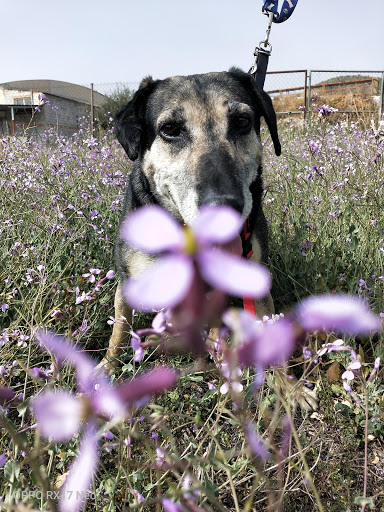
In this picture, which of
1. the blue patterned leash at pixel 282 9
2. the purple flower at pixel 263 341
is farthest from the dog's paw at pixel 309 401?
the blue patterned leash at pixel 282 9

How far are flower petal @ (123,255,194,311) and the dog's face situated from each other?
165 cm

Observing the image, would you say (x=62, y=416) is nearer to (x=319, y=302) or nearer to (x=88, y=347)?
(x=319, y=302)

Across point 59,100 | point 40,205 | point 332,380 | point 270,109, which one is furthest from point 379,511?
point 59,100

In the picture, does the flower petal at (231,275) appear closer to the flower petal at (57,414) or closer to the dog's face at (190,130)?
the flower petal at (57,414)

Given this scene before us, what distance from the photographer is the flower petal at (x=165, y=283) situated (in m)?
0.19

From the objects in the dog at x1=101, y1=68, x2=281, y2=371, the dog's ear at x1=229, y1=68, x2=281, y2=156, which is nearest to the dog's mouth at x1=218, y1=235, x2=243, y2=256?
the dog at x1=101, y1=68, x2=281, y2=371

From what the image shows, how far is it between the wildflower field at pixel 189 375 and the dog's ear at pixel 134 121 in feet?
1.83

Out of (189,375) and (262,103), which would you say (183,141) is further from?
(189,375)

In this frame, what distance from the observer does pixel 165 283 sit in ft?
0.65

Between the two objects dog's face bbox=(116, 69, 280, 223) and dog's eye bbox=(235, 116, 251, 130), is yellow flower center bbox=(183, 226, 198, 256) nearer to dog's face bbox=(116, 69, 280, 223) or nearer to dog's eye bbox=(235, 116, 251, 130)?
dog's face bbox=(116, 69, 280, 223)

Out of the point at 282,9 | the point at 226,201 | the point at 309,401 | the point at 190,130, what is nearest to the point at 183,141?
the point at 190,130

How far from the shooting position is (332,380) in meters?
2.11

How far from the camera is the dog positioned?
2.30 metres

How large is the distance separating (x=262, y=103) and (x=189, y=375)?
6.60ft
